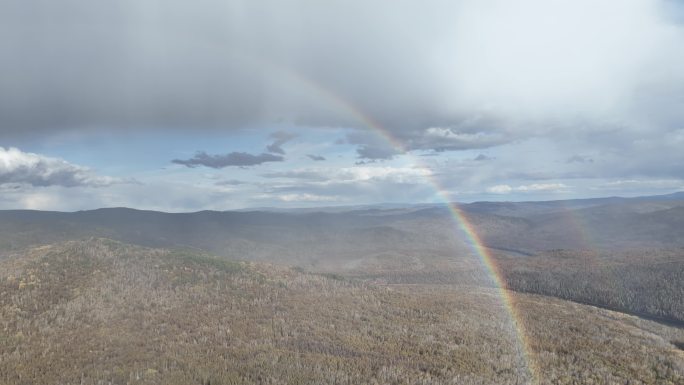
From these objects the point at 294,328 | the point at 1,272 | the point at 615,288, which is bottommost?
the point at 615,288

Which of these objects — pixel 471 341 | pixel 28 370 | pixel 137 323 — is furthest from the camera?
pixel 137 323

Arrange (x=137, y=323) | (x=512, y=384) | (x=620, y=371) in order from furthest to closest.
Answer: (x=137, y=323) → (x=620, y=371) → (x=512, y=384)

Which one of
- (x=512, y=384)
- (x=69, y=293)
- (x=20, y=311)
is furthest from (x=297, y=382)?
(x=69, y=293)

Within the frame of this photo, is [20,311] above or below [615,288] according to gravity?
above

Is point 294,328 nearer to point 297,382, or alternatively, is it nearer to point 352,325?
point 352,325

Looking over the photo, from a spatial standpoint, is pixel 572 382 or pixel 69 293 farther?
pixel 69 293

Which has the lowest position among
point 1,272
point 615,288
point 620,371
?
point 615,288

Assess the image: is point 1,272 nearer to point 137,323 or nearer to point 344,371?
point 137,323

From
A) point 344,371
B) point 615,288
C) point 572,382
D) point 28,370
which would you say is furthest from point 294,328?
point 615,288

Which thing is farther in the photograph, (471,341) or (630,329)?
(630,329)
